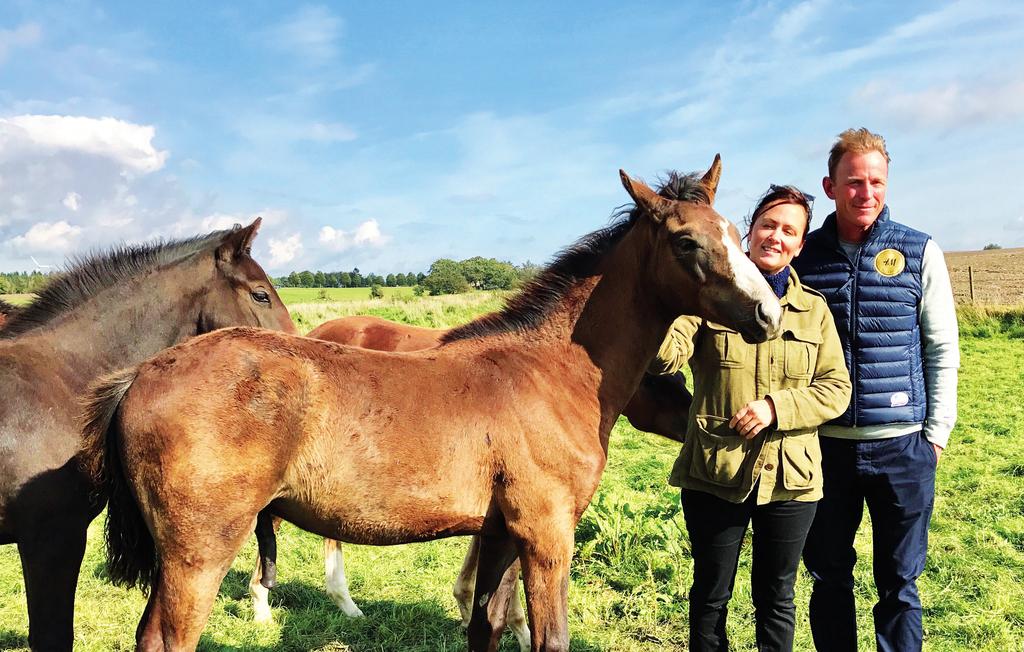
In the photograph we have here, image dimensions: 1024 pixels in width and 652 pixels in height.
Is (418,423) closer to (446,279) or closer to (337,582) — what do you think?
(337,582)

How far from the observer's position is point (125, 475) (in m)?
2.39

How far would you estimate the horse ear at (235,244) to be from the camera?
3.75m

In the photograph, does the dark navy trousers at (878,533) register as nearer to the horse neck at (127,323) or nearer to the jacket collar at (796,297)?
the jacket collar at (796,297)

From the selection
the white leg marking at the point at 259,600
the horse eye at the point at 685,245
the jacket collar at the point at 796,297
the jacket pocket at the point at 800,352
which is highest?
the horse eye at the point at 685,245

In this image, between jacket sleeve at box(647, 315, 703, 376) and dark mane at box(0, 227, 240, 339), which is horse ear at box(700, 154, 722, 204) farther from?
Result: dark mane at box(0, 227, 240, 339)

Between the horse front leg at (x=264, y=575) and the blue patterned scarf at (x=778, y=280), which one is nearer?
the blue patterned scarf at (x=778, y=280)

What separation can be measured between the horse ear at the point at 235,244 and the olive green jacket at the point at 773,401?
2.61 m

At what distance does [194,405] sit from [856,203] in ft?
9.29

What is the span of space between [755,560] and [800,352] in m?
0.95

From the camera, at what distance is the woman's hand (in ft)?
8.66

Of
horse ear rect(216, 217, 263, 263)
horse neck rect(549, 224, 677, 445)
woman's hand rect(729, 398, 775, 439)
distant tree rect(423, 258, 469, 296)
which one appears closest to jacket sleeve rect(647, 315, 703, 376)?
horse neck rect(549, 224, 677, 445)

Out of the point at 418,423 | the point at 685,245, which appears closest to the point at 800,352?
the point at 685,245

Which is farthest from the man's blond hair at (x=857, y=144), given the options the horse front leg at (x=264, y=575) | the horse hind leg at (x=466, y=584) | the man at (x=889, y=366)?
the horse front leg at (x=264, y=575)

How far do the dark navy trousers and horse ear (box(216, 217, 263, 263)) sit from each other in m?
3.25
